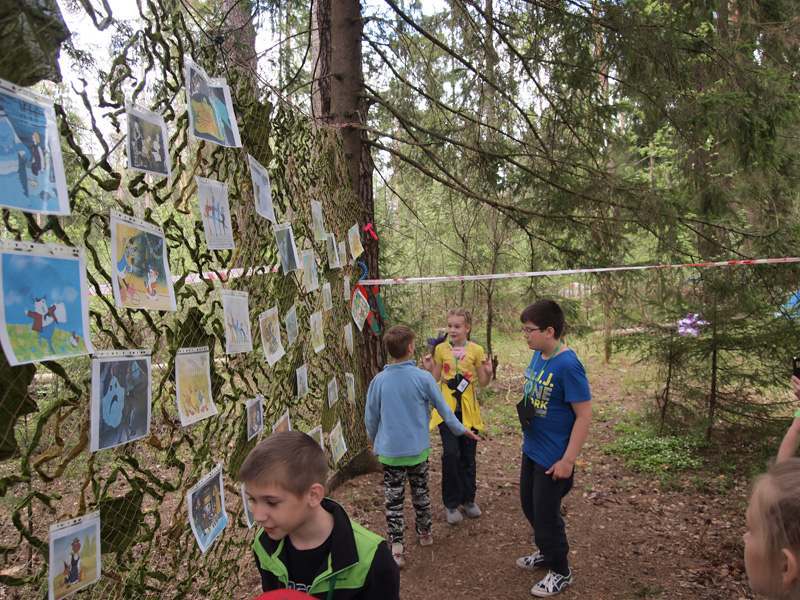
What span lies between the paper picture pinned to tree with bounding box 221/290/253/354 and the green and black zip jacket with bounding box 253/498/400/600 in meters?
1.03

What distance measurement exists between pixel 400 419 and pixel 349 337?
4.17ft

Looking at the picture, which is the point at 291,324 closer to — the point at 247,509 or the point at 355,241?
the point at 247,509

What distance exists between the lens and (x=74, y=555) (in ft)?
5.19

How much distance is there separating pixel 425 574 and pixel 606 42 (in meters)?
5.00

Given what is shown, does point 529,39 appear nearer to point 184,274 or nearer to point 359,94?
point 359,94

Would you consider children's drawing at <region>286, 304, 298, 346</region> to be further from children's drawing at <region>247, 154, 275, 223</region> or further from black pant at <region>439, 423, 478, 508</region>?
black pant at <region>439, 423, 478, 508</region>

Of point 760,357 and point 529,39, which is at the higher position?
point 529,39

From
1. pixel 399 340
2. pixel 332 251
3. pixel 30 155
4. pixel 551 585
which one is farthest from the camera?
pixel 332 251

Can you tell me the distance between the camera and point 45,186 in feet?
4.57

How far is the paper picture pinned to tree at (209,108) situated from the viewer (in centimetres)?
215

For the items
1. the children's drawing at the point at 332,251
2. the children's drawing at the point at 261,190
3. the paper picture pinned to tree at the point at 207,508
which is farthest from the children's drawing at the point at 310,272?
the paper picture pinned to tree at the point at 207,508

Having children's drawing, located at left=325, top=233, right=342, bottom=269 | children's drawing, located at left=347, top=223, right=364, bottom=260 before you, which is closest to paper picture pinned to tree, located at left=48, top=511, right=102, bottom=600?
children's drawing, located at left=325, top=233, right=342, bottom=269

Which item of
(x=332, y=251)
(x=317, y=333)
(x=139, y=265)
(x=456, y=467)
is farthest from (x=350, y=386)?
(x=139, y=265)

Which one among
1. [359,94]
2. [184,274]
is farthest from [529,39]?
[184,274]
